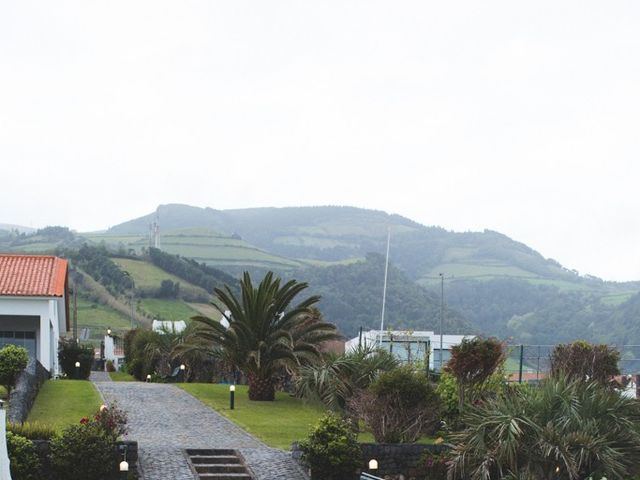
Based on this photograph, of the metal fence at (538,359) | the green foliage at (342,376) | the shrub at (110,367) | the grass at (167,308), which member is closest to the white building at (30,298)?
the green foliage at (342,376)

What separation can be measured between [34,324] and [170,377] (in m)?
5.27

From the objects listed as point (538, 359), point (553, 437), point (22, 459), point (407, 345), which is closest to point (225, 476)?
point (22, 459)

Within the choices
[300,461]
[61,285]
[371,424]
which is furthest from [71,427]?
[61,285]

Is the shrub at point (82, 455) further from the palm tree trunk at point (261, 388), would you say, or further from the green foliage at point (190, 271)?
the green foliage at point (190, 271)

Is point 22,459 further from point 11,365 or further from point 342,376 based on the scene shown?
point 342,376

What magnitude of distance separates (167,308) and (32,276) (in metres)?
51.9

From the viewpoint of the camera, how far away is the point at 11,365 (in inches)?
844

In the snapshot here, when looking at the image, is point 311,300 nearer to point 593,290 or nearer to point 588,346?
point 588,346

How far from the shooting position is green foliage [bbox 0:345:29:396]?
2139 cm

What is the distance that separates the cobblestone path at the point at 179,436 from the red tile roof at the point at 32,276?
7593 millimetres

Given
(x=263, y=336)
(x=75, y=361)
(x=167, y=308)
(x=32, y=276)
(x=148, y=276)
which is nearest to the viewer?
(x=263, y=336)

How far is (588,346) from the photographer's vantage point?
72.4 feet

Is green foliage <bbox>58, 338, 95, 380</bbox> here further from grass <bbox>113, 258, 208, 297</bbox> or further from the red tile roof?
grass <bbox>113, 258, 208, 297</bbox>

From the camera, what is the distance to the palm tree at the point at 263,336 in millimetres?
24906
